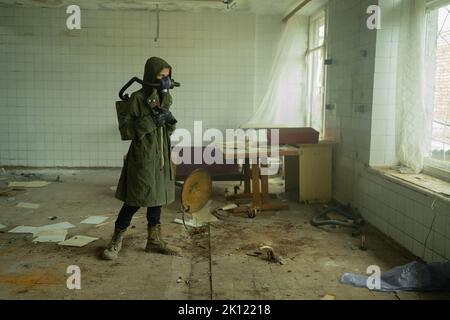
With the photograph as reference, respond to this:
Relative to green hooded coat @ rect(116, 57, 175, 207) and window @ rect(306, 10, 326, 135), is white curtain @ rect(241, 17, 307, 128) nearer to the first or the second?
window @ rect(306, 10, 326, 135)

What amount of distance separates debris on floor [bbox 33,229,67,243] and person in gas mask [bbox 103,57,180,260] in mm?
738

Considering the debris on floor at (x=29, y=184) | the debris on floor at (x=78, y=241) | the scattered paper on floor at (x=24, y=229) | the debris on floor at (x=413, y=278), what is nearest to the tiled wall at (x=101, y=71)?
the debris on floor at (x=29, y=184)

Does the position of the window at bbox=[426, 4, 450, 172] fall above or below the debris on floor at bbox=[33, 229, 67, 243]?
above

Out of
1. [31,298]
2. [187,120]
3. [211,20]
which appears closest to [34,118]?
[187,120]

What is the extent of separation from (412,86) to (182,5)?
4107 millimetres

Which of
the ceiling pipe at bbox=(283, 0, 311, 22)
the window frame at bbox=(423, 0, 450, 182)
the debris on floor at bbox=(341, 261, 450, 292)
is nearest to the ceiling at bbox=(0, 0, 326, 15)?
the ceiling pipe at bbox=(283, 0, 311, 22)

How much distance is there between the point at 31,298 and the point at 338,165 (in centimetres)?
381

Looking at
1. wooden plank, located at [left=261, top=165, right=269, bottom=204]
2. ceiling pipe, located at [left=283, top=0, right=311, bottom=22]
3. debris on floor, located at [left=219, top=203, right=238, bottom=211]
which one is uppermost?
ceiling pipe, located at [left=283, top=0, right=311, bottom=22]

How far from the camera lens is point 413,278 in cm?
305

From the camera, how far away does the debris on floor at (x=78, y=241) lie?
3.86 m

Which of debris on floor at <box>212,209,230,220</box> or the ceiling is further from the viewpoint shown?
the ceiling

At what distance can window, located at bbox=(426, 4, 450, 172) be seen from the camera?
3.73 m

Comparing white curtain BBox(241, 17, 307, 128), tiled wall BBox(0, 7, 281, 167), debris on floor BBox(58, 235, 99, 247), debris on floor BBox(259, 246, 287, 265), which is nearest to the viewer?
debris on floor BBox(259, 246, 287, 265)

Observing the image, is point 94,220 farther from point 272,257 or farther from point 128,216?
point 272,257
